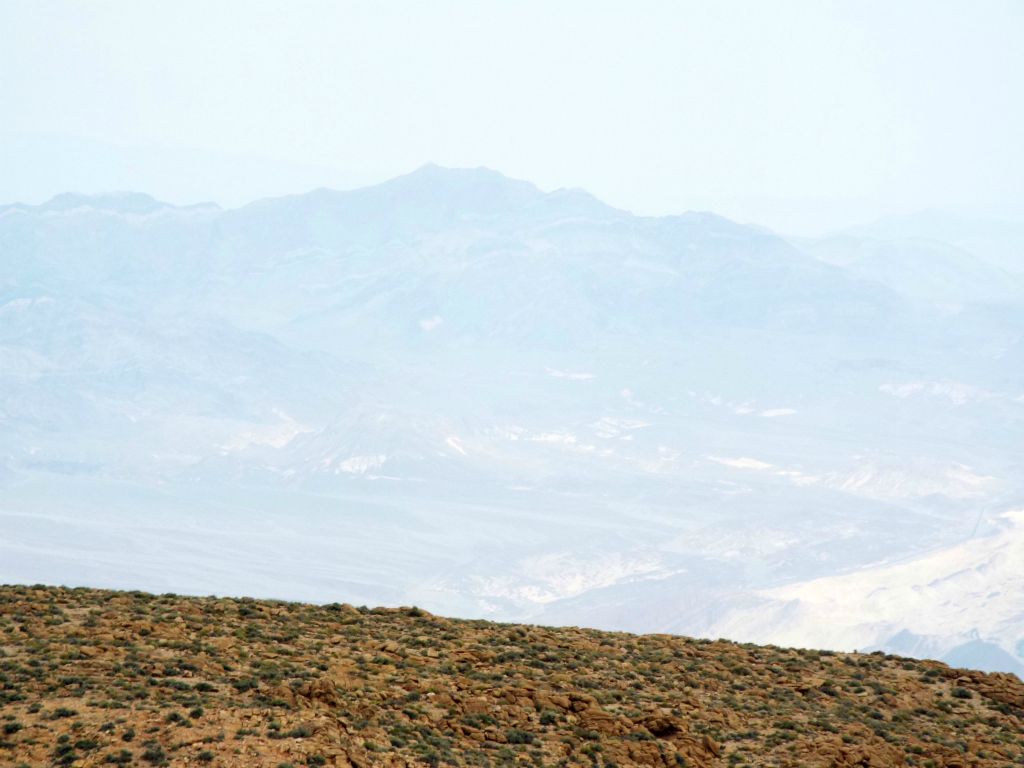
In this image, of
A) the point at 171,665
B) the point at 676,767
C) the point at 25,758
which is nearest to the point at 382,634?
the point at 171,665

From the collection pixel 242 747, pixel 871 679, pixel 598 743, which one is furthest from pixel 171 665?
pixel 871 679

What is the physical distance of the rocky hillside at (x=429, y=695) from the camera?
20.4m

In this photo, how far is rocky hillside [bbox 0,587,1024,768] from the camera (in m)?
20.4

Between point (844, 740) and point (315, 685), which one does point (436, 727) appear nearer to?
point (315, 685)

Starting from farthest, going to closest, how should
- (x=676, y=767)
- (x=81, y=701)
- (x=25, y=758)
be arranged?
(x=676, y=767), (x=81, y=701), (x=25, y=758)

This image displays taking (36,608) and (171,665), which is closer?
(171,665)

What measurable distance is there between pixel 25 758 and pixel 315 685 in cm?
532

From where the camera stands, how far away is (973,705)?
2877 cm

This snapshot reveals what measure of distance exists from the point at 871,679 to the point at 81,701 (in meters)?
17.4

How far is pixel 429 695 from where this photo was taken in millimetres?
24422

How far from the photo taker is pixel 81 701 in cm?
2109

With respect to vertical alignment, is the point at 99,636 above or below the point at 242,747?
A: above

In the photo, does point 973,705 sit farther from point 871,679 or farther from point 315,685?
point 315,685

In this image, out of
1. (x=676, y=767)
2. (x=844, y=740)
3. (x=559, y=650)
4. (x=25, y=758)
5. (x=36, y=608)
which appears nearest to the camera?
(x=25, y=758)
